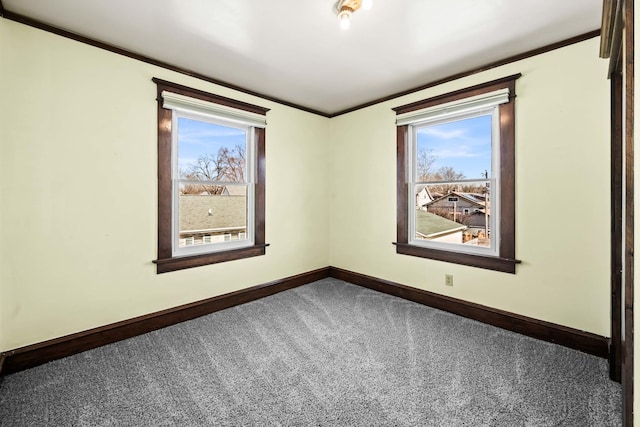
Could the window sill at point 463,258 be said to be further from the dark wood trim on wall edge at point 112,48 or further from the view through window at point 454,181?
the dark wood trim on wall edge at point 112,48

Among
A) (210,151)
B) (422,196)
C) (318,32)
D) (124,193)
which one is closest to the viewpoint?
(318,32)

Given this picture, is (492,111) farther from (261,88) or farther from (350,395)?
(350,395)

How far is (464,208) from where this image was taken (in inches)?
118

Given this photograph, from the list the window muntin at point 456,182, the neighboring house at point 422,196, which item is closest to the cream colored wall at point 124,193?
the window muntin at point 456,182

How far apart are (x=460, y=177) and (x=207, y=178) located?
8.72 ft

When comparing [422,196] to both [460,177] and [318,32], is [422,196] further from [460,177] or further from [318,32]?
[318,32]

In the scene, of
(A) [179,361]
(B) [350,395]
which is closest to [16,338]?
(A) [179,361]

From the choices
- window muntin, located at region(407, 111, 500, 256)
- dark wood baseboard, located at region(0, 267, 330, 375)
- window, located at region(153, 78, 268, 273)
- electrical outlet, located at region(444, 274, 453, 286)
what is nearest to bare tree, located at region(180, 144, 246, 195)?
window, located at region(153, 78, 268, 273)

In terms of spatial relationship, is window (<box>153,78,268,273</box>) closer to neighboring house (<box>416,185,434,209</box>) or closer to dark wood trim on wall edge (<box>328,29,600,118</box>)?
dark wood trim on wall edge (<box>328,29,600,118</box>)

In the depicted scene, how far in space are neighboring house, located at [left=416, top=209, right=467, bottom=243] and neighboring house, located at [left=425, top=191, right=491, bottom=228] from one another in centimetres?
7

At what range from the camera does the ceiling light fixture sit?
5.93ft

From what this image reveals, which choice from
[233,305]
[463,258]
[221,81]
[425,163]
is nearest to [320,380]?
[233,305]

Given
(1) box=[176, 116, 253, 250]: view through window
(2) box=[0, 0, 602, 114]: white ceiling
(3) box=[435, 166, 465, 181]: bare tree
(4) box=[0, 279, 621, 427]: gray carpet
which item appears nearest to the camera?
(4) box=[0, 279, 621, 427]: gray carpet

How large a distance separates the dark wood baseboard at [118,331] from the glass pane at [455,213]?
1.92 m
